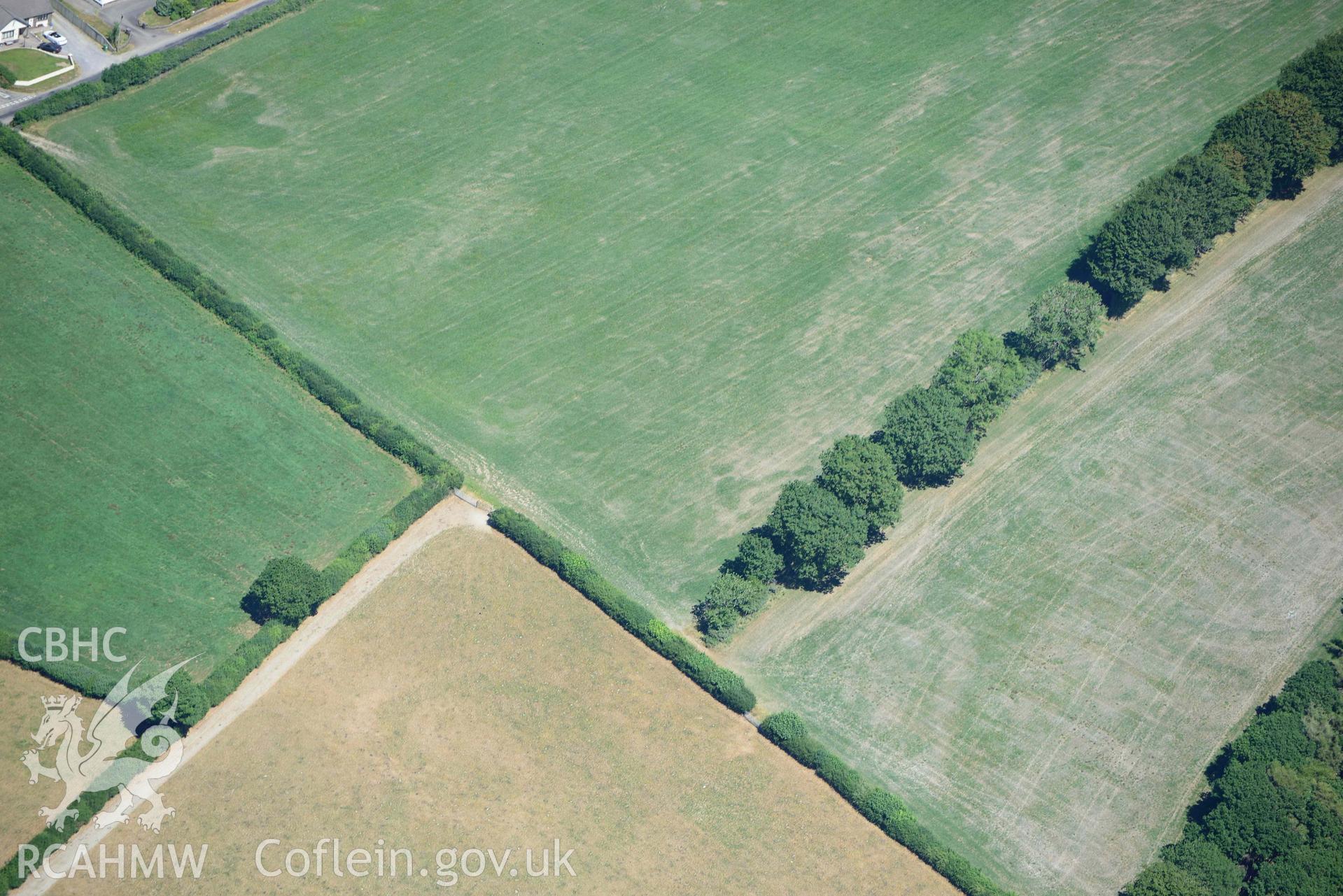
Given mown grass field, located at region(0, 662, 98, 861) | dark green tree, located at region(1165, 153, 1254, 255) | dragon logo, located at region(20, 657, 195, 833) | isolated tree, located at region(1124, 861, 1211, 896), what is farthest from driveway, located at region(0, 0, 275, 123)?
isolated tree, located at region(1124, 861, 1211, 896)

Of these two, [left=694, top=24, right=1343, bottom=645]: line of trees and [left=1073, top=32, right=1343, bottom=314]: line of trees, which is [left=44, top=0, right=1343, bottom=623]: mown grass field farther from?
[left=1073, top=32, right=1343, bottom=314]: line of trees

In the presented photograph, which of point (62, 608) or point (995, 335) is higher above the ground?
point (995, 335)

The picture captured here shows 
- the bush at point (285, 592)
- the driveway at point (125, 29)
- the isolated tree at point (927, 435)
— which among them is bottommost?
the bush at point (285, 592)

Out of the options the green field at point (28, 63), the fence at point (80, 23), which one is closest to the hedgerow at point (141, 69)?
the fence at point (80, 23)

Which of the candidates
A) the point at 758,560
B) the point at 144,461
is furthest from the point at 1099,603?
the point at 144,461

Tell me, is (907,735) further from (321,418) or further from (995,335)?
(321,418)

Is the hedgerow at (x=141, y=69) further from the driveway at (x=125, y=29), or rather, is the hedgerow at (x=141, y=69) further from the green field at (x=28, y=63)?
the green field at (x=28, y=63)

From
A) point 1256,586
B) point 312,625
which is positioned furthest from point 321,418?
Answer: point 1256,586

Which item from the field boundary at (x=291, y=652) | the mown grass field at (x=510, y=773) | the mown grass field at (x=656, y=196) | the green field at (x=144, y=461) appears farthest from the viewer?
the mown grass field at (x=656, y=196)
